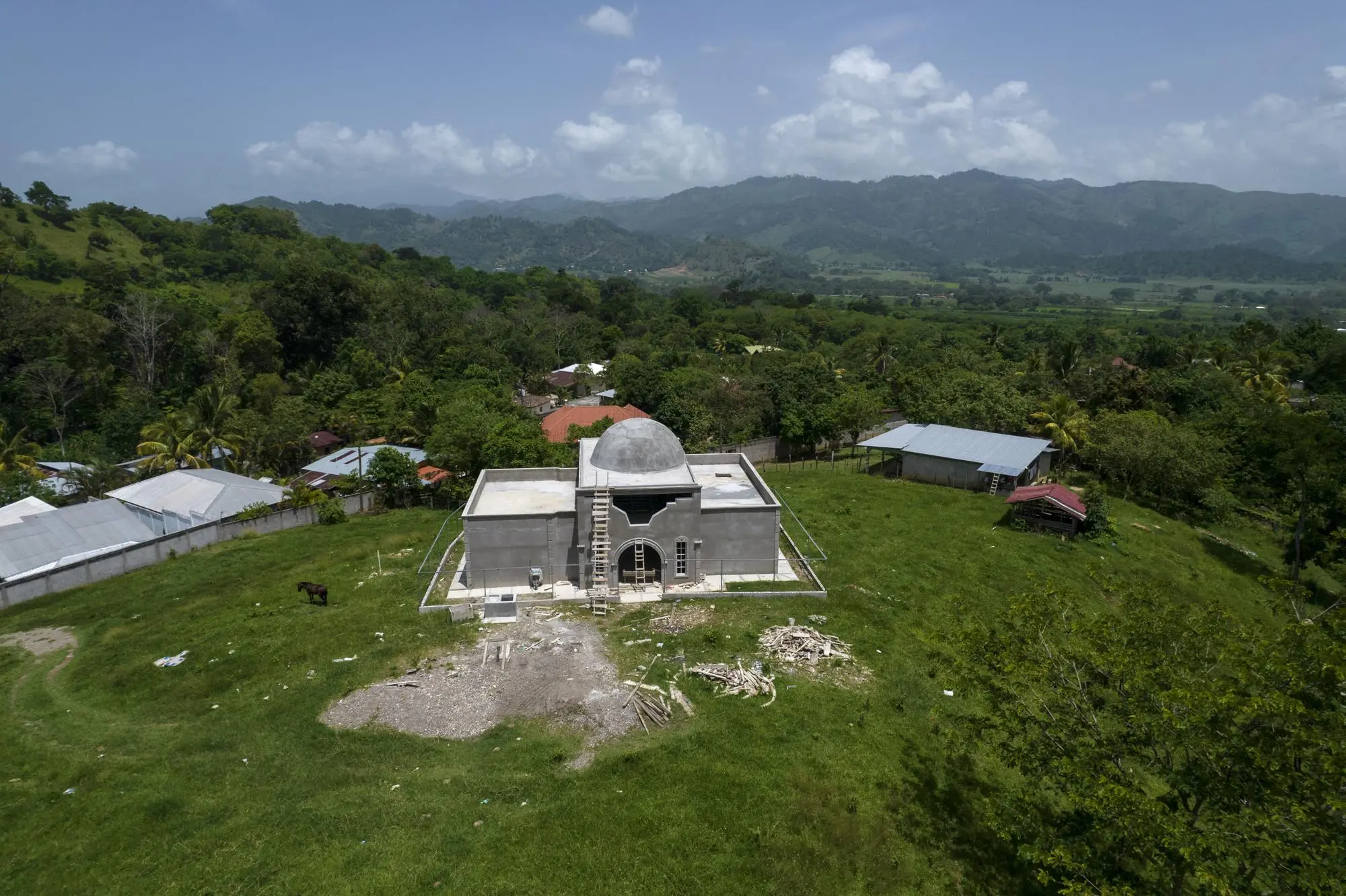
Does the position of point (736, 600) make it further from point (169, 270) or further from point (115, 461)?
point (169, 270)

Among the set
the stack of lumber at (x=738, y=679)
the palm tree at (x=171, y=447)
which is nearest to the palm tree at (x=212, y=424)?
the palm tree at (x=171, y=447)

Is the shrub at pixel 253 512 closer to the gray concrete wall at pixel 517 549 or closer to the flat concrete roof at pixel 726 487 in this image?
the gray concrete wall at pixel 517 549

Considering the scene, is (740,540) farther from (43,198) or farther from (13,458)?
(43,198)

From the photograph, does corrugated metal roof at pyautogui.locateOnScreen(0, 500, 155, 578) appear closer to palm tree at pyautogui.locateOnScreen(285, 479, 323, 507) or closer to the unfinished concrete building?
palm tree at pyautogui.locateOnScreen(285, 479, 323, 507)

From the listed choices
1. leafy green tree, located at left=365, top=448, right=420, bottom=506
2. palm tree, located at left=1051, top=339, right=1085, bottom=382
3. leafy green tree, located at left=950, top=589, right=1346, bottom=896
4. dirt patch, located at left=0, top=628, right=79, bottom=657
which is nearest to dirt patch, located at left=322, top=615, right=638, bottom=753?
leafy green tree, located at left=950, top=589, right=1346, bottom=896

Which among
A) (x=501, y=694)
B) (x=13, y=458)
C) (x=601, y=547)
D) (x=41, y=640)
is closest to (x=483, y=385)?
(x=13, y=458)
